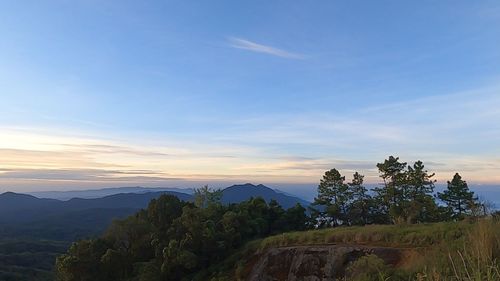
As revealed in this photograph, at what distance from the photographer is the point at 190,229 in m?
32.8

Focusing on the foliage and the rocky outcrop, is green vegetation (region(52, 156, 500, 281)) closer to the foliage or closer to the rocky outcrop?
the foliage

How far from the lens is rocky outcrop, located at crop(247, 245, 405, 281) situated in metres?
19.7

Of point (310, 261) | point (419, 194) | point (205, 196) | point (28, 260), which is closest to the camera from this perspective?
point (310, 261)

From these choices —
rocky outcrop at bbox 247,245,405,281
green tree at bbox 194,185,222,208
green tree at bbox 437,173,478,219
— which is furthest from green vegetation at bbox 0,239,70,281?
green tree at bbox 437,173,478,219

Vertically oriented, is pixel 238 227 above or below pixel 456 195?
below

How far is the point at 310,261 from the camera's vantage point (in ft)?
74.9

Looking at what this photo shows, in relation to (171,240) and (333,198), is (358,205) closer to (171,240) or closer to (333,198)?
(333,198)

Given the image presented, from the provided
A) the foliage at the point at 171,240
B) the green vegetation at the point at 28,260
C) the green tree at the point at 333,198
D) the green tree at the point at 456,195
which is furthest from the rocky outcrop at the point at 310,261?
the green vegetation at the point at 28,260

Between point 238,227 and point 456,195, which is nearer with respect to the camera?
point 456,195

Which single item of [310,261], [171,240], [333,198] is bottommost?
[171,240]

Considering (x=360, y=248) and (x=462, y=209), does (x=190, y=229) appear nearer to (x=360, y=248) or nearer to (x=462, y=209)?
(x=360, y=248)

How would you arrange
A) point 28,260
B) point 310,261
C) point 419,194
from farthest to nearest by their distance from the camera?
point 28,260 < point 419,194 < point 310,261

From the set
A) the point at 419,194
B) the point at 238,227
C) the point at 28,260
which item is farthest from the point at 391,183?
the point at 28,260

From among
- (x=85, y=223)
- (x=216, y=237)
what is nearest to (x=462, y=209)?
(x=216, y=237)
